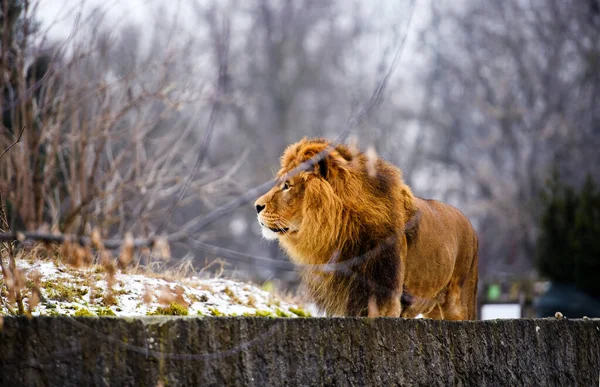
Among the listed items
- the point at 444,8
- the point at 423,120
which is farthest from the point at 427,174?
the point at 444,8

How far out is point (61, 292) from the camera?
4.90m

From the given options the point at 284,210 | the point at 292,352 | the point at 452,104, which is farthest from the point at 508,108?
the point at 292,352

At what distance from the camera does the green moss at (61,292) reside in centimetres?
484

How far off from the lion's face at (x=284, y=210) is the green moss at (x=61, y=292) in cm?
117

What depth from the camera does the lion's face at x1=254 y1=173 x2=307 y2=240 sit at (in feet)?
17.2

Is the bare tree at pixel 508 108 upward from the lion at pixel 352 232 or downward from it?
upward

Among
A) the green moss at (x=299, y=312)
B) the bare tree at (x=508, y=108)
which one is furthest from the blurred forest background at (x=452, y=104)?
the green moss at (x=299, y=312)

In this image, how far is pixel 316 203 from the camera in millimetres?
5152

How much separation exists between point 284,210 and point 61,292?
141cm

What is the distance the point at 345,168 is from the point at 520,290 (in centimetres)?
1580

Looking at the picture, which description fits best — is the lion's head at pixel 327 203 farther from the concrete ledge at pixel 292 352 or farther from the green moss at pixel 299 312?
the green moss at pixel 299 312

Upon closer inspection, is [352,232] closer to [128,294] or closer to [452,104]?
[128,294]

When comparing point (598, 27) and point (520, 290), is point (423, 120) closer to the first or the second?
point (598, 27)

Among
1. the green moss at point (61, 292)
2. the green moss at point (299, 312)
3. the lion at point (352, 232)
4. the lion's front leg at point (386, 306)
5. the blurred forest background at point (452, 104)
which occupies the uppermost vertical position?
the blurred forest background at point (452, 104)
